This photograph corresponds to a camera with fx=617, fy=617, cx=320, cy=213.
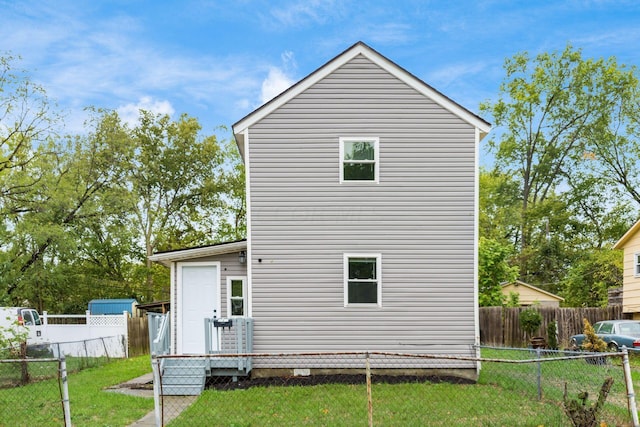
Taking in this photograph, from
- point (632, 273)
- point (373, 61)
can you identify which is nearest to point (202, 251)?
point (373, 61)

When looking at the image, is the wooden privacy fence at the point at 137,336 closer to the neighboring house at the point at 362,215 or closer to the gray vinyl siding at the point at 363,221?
the neighboring house at the point at 362,215

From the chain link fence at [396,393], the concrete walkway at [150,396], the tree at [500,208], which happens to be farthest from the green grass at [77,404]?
the tree at [500,208]

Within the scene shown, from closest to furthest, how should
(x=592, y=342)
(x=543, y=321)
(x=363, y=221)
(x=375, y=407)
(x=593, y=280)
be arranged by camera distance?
(x=375, y=407) → (x=363, y=221) → (x=592, y=342) → (x=543, y=321) → (x=593, y=280)

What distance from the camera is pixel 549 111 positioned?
114 feet

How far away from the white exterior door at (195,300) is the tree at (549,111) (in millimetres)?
25838

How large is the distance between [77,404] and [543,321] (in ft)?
56.3

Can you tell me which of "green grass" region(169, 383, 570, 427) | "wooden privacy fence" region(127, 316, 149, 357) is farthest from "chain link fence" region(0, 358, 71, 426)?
"wooden privacy fence" region(127, 316, 149, 357)

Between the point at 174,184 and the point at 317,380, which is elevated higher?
the point at 174,184

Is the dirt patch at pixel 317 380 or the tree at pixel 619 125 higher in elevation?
the tree at pixel 619 125

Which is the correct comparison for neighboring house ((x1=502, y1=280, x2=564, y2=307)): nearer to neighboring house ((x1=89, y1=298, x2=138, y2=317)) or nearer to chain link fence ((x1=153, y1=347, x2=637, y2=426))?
chain link fence ((x1=153, y1=347, x2=637, y2=426))

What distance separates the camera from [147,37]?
21031 millimetres

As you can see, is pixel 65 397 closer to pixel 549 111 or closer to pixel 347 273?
pixel 347 273

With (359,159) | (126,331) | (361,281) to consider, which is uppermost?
(359,159)

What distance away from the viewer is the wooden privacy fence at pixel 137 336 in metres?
22.0
